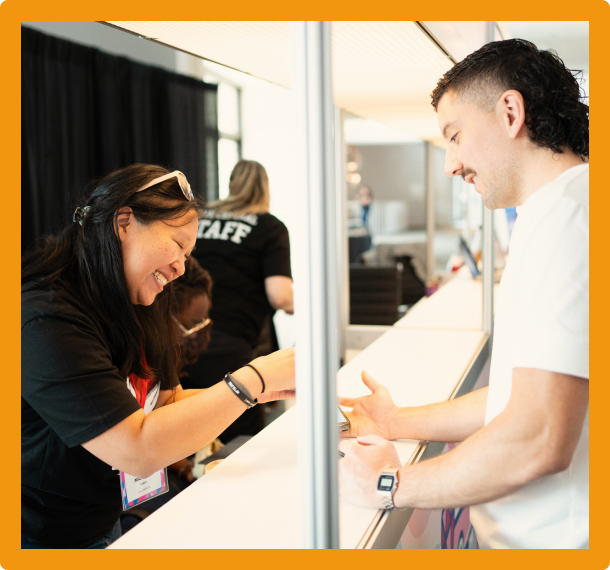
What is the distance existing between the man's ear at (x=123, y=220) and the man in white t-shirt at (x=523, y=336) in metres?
0.58

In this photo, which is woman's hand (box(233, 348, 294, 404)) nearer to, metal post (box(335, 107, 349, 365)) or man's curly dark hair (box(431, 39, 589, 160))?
man's curly dark hair (box(431, 39, 589, 160))

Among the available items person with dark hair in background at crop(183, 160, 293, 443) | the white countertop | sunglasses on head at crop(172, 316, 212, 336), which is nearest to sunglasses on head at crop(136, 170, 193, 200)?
the white countertop

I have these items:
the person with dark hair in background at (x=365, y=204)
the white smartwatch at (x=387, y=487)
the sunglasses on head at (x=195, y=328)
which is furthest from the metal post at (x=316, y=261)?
the person with dark hair in background at (x=365, y=204)

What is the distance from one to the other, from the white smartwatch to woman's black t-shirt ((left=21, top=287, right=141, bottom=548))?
0.42 metres

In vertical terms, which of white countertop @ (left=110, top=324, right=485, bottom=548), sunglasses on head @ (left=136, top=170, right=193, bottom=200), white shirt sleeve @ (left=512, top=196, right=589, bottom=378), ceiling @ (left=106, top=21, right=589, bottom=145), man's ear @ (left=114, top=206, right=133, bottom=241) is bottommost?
white countertop @ (left=110, top=324, right=485, bottom=548)

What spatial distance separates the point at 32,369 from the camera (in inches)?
37.4

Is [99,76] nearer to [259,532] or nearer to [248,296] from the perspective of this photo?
[248,296]

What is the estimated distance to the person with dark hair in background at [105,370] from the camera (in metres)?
0.94

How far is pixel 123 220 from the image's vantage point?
1.11m

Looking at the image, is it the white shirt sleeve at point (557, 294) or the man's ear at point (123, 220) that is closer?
the white shirt sleeve at point (557, 294)

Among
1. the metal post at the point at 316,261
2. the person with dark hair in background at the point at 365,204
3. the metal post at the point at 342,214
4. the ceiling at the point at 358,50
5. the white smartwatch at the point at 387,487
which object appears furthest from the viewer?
the person with dark hair in background at the point at 365,204

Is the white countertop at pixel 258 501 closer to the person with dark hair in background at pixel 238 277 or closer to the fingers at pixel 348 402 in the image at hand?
the fingers at pixel 348 402

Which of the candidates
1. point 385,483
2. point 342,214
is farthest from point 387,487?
point 342,214

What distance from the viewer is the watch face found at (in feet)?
2.79
